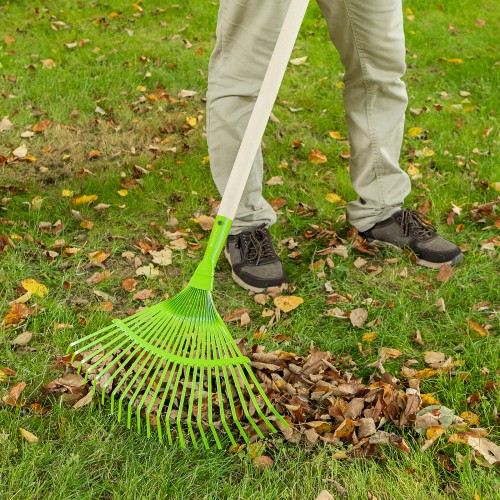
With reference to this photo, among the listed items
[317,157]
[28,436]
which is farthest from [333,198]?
[28,436]

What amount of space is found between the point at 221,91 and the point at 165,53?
280cm

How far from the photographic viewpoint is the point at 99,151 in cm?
400

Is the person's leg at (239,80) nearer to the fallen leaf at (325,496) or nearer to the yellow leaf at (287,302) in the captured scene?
the yellow leaf at (287,302)

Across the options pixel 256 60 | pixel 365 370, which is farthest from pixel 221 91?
pixel 365 370

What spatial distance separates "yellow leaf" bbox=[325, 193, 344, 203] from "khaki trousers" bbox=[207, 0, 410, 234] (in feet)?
1.10

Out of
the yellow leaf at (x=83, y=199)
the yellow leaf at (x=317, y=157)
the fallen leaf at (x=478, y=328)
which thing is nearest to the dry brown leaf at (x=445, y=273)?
the fallen leaf at (x=478, y=328)

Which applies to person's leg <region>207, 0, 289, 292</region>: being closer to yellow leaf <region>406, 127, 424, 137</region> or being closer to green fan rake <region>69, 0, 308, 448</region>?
green fan rake <region>69, 0, 308, 448</region>

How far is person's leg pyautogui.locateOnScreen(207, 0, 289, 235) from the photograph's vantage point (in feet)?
8.36

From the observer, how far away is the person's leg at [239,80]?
255 cm

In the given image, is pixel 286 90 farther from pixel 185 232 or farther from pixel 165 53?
pixel 185 232

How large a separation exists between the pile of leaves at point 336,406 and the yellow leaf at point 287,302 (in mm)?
416

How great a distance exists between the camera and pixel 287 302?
2758 mm

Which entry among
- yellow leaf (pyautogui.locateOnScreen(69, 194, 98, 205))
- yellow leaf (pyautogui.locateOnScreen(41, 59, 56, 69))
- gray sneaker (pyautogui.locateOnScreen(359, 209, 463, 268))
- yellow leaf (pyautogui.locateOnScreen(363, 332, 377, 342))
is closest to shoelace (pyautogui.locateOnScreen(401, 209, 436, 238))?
gray sneaker (pyautogui.locateOnScreen(359, 209, 463, 268))

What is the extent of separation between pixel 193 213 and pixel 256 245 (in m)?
0.65
